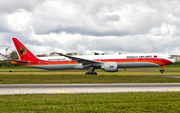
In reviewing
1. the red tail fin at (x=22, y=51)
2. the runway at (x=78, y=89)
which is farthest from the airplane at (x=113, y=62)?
the runway at (x=78, y=89)

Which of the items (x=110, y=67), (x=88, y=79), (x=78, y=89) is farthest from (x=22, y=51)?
(x=78, y=89)

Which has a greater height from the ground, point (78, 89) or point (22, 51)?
point (22, 51)

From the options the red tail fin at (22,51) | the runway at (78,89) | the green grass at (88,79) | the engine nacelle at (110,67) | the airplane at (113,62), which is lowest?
the runway at (78,89)

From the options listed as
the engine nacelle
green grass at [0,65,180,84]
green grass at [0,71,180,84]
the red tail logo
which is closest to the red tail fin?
the red tail logo

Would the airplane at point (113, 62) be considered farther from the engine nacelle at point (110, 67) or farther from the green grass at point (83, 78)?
the green grass at point (83, 78)

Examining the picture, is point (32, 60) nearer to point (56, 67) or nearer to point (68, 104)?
point (56, 67)

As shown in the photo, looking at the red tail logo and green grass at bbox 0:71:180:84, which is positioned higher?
the red tail logo

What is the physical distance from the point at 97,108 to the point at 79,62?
33.1 m

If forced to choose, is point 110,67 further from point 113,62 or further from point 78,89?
point 78,89

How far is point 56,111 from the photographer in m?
9.34

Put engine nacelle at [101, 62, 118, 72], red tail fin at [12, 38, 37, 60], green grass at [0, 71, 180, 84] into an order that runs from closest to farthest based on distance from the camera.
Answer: green grass at [0, 71, 180, 84]
engine nacelle at [101, 62, 118, 72]
red tail fin at [12, 38, 37, 60]

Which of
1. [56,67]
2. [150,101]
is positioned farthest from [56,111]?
[56,67]

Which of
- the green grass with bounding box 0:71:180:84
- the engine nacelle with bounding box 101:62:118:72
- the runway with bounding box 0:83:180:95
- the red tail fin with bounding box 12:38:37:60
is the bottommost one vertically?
the runway with bounding box 0:83:180:95

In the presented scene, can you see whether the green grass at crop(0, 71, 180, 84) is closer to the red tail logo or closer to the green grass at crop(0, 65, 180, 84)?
the green grass at crop(0, 65, 180, 84)
